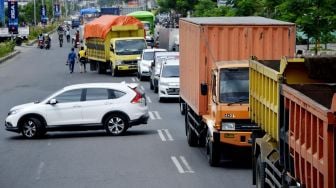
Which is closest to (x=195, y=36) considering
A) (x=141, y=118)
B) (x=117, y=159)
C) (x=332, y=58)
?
(x=117, y=159)

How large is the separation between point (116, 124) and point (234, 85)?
7.14 meters

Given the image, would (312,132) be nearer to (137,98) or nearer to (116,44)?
(137,98)

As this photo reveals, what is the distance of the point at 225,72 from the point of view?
19141mm

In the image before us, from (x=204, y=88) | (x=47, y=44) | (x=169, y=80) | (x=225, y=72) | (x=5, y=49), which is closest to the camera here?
(x=225, y=72)

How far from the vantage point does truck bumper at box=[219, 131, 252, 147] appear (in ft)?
60.8

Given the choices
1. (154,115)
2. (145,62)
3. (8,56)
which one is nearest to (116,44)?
(145,62)

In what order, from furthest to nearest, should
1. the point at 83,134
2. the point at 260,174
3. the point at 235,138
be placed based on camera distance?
the point at 83,134 < the point at 235,138 < the point at 260,174

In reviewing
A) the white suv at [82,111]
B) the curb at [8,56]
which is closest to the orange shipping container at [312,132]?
the white suv at [82,111]

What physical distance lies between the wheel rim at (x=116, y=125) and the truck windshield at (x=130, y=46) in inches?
948

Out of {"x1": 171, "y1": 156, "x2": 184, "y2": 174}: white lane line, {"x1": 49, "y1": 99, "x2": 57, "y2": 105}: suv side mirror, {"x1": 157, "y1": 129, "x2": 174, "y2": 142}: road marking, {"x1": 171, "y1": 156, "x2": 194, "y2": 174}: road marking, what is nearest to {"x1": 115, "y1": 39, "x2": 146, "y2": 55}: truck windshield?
{"x1": 157, "y1": 129, "x2": 174, "y2": 142}: road marking

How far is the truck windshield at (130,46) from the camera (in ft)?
164

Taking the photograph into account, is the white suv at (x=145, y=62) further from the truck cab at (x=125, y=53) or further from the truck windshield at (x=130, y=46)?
the truck windshield at (x=130, y=46)

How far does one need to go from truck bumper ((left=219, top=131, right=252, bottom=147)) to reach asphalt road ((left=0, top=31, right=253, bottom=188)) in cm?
60

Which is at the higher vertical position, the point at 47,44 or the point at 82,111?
the point at 82,111
